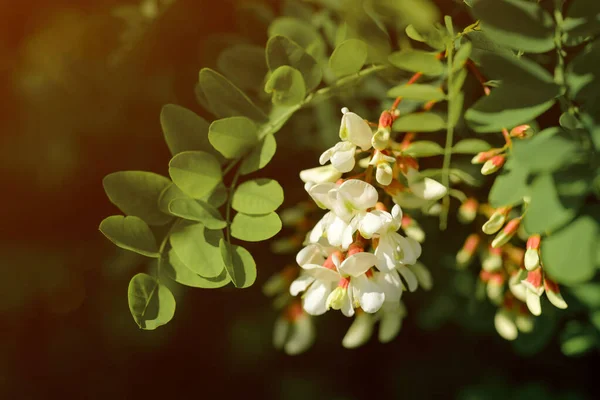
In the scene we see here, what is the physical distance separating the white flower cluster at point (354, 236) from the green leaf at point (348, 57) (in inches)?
4.1

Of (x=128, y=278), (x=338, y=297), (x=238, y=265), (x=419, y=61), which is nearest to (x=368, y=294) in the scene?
(x=338, y=297)

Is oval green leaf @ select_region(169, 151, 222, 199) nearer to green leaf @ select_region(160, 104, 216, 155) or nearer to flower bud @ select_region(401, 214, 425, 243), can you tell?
green leaf @ select_region(160, 104, 216, 155)

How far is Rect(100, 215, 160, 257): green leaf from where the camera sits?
0.63 m

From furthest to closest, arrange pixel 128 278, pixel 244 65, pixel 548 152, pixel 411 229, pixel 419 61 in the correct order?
pixel 128 278
pixel 244 65
pixel 411 229
pixel 419 61
pixel 548 152

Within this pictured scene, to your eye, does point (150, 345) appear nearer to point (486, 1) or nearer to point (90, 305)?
point (90, 305)

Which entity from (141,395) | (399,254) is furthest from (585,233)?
(141,395)

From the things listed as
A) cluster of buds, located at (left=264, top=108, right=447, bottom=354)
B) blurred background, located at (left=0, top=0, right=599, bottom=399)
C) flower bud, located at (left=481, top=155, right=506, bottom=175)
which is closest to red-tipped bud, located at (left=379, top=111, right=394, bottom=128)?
cluster of buds, located at (left=264, top=108, right=447, bottom=354)

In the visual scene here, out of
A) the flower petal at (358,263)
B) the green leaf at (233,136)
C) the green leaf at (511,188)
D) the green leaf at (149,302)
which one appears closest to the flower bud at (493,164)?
the green leaf at (511,188)

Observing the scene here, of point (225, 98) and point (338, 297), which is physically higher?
point (225, 98)

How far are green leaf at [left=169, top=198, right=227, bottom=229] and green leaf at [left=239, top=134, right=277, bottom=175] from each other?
59 mm

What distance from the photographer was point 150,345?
134cm

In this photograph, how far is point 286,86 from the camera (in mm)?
668

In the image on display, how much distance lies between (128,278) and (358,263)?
28.1 inches

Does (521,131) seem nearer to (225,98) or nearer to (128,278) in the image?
(225,98)
